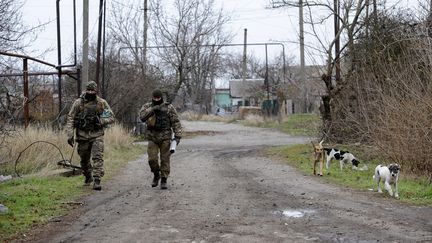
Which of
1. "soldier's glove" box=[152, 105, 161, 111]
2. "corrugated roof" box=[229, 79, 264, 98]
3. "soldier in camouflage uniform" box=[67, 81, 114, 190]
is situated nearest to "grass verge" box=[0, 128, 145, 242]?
"soldier in camouflage uniform" box=[67, 81, 114, 190]

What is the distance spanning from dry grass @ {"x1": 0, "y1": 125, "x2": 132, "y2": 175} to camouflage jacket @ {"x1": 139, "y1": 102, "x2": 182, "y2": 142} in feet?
12.1

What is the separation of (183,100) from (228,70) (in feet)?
108

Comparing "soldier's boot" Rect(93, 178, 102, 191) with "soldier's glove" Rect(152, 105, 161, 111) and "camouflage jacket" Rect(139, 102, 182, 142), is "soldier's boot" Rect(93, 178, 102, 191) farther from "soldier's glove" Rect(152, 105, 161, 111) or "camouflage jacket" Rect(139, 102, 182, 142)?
"soldier's glove" Rect(152, 105, 161, 111)

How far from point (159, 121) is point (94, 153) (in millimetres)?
1402

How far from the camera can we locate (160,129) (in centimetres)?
1139

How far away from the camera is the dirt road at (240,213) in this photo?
696 centimetres

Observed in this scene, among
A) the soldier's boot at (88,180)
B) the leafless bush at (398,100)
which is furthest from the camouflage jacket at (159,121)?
the leafless bush at (398,100)

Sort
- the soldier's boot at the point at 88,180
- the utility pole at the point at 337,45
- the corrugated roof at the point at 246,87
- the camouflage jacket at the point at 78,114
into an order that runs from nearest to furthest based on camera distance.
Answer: the camouflage jacket at the point at 78,114, the soldier's boot at the point at 88,180, the utility pole at the point at 337,45, the corrugated roof at the point at 246,87

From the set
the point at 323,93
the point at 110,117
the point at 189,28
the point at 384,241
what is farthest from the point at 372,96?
the point at 189,28

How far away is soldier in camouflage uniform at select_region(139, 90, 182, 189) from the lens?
11344mm

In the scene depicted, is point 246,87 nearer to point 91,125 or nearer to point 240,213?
point 91,125

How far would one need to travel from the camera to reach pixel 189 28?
3878 cm

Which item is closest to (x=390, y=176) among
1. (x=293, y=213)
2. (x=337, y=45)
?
(x=293, y=213)

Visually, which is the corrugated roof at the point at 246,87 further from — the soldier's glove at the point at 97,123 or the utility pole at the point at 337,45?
the soldier's glove at the point at 97,123
